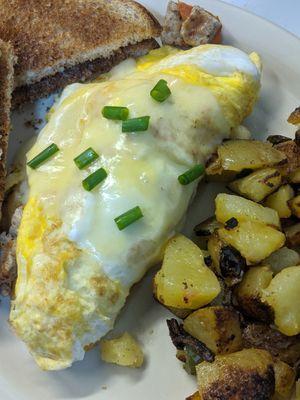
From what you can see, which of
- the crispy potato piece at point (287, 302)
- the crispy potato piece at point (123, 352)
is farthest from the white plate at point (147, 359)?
the crispy potato piece at point (287, 302)

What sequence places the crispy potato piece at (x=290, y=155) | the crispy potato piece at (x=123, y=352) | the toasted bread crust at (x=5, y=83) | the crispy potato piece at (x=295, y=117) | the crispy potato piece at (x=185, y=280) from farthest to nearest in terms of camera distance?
the toasted bread crust at (x=5, y=83) → the crispy potato piece at (x=295, y=117) → the crispy potato piece at (x=290, y=155) → the crispy potato piece at (x=123, y=352) → the crispy potato piece at (x=185, y=280)

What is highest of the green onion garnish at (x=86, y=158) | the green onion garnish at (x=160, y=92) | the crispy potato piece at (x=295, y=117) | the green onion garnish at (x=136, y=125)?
the green onion garnish at (x=160, y=92)

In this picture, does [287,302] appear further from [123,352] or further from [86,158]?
[86,158]

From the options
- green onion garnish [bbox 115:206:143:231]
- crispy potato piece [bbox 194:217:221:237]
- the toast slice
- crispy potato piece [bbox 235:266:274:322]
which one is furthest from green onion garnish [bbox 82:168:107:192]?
crispy potato piece [bbox 235:266:274:322]

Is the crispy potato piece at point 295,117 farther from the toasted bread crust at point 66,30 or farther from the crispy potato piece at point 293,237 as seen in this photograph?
the toasted bread crust at point 66,30

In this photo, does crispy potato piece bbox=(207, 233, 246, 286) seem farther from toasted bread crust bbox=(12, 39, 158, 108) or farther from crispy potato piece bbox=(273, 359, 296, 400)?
toasted bread crust bbox=(12, 39, 158, 108)

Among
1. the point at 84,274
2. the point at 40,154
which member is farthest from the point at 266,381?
the point at 40,154

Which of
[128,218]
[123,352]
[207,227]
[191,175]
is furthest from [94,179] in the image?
[123,352]
